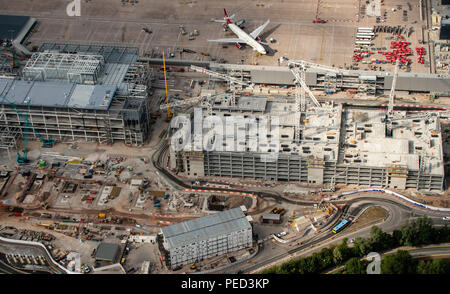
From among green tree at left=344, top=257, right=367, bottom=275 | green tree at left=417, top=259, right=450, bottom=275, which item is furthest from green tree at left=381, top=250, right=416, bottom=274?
green tree at left=344, top=257, right=367, bottom=275

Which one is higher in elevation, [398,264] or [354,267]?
[398,264]

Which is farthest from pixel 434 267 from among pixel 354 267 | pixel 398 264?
pixel 354 267

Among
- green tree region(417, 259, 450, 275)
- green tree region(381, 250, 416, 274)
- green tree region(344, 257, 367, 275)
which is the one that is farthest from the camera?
green tree region(344, 257, 367, 275)

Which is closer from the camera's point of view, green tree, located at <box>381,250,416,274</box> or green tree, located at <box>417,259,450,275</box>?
green tree, located at <box>417,259,450,275</box>

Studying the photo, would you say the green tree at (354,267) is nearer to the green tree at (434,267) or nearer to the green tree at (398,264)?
the green tree at (398,264)

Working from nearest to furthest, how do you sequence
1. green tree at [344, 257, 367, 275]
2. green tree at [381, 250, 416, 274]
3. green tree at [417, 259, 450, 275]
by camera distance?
green tree at [417, 259, 450, 275] → green tree at [381, 250, 416, 274] → green tree at [344, 257, 367, 275]

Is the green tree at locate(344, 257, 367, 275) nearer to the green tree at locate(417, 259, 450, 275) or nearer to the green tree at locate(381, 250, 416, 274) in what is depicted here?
the green tree at locate(381, 250, 416, 274)

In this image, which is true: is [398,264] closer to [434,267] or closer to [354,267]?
[434,267]
